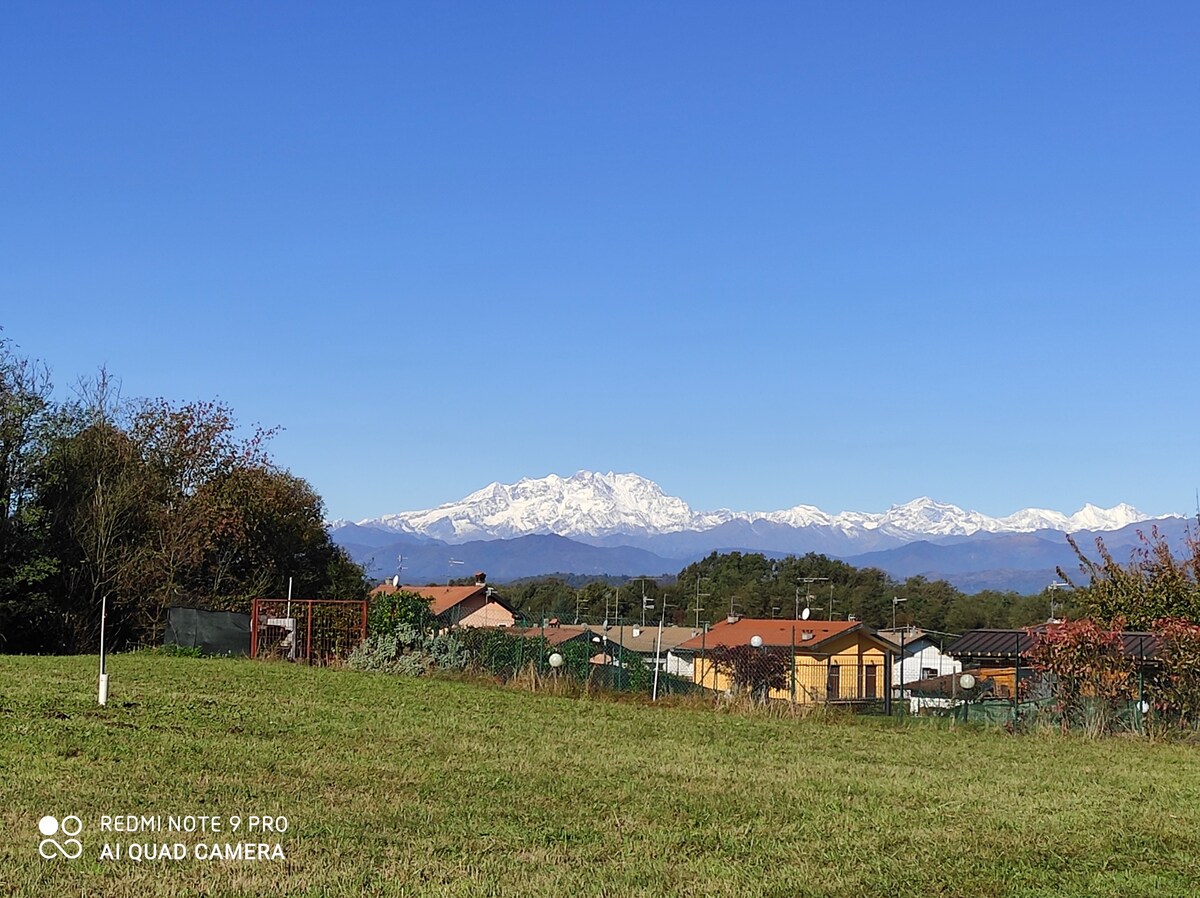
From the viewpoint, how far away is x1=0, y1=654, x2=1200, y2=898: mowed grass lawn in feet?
23.3

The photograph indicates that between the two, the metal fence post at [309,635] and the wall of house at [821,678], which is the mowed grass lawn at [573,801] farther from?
the metal fence post at [309,635]

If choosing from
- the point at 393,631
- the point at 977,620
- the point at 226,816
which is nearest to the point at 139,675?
the point at 393,631

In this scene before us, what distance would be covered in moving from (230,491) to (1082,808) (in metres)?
29.9

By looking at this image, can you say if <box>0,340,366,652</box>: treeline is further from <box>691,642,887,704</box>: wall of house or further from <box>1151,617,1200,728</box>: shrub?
<box>1151,617,1200,728</box>: shrub

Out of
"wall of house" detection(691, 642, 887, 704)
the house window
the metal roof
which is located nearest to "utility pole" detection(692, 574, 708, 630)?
"wall of house" detection(691, 642, 887, 704)

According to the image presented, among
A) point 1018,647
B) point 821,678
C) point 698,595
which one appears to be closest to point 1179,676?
point 1018,647

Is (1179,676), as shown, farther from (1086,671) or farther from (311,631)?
(311,631)

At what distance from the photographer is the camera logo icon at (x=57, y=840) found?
7079 mm

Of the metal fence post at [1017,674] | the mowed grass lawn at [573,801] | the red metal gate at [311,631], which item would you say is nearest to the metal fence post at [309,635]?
the red metal gate at [311,631]

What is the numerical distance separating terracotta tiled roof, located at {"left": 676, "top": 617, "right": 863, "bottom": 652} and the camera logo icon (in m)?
44.2

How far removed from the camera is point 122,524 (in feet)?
111

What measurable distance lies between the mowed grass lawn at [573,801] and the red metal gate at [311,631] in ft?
29.3

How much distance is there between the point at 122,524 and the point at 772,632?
37.7 meters

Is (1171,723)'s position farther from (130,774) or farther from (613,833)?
(130,774)
